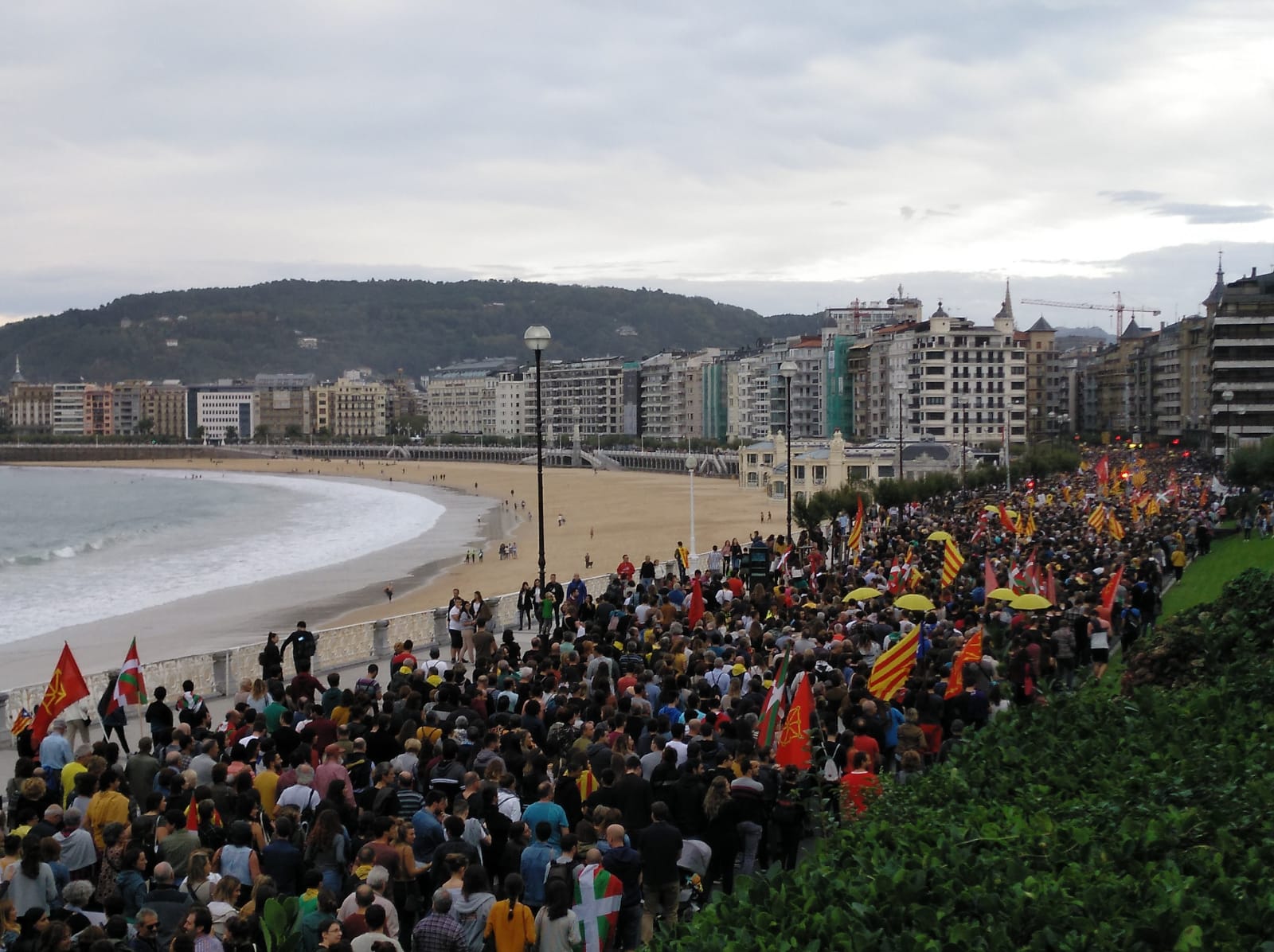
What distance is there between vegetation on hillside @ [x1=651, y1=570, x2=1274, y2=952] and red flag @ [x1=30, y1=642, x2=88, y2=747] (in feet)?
25.9

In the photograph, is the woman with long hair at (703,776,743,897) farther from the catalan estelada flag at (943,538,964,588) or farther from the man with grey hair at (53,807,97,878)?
the catalan estelada flag at (943,538,964,588)

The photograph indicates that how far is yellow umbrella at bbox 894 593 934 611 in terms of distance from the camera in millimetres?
16297

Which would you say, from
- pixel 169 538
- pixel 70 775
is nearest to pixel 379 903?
pixel 70 775

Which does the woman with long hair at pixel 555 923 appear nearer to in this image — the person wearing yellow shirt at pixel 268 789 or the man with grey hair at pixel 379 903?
the man with grey hair at pixel 379 903

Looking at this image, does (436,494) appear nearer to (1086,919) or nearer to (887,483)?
(887,483)

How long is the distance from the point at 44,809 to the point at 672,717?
4725 millimetres

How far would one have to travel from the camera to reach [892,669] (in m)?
12.1

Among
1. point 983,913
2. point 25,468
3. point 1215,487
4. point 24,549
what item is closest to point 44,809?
point 983,913

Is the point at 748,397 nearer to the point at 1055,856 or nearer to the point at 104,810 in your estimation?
the point at 104,810

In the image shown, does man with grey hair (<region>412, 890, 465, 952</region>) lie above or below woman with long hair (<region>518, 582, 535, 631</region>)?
above

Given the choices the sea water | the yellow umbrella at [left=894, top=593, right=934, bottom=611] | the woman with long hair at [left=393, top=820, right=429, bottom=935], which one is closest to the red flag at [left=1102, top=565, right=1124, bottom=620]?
the yellow umbrella at [left=894, top=593, right=934, bottom=611]

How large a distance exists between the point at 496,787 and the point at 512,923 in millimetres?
1763

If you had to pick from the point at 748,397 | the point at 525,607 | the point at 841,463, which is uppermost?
the point at 748,397

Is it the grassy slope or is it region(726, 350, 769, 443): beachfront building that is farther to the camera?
region(726, 350, 769, 443): beachfront building
